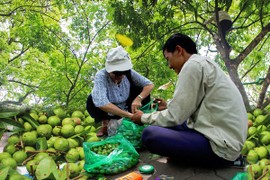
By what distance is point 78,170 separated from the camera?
2.29 meters

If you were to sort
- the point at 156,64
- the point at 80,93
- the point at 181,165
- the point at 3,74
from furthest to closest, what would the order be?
the point at 3,74 → the point at 80,93 → the point at 156,64 → the point at 181,165

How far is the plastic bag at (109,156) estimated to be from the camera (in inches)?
82.8

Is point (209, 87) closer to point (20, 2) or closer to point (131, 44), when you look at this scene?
point (131, 44)

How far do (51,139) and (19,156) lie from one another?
15.0 inches

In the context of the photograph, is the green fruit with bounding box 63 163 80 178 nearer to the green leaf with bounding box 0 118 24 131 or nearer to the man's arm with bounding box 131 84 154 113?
the man's arm with bounding box 131 84 154 113

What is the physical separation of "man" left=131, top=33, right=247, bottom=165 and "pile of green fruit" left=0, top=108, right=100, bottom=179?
72 centimetres

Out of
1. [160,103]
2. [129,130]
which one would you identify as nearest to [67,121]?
[129,130]

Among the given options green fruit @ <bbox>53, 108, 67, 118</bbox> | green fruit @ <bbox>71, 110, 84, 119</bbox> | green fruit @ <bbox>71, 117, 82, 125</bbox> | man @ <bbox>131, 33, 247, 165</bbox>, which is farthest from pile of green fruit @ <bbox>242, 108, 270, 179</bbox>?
green fruit @ <bbox>53, 108, 67, 118</bbox>

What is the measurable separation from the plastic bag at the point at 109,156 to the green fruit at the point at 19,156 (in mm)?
740

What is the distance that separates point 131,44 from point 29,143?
7.54ft

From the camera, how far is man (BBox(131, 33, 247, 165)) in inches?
71.3

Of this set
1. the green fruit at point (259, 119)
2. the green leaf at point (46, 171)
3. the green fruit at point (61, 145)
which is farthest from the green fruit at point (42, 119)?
the green fruit at point (259, 119)

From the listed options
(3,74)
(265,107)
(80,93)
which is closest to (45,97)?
(80,93)

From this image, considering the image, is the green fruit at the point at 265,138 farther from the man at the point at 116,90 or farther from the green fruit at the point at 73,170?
the green fruit at the point at 73,170
